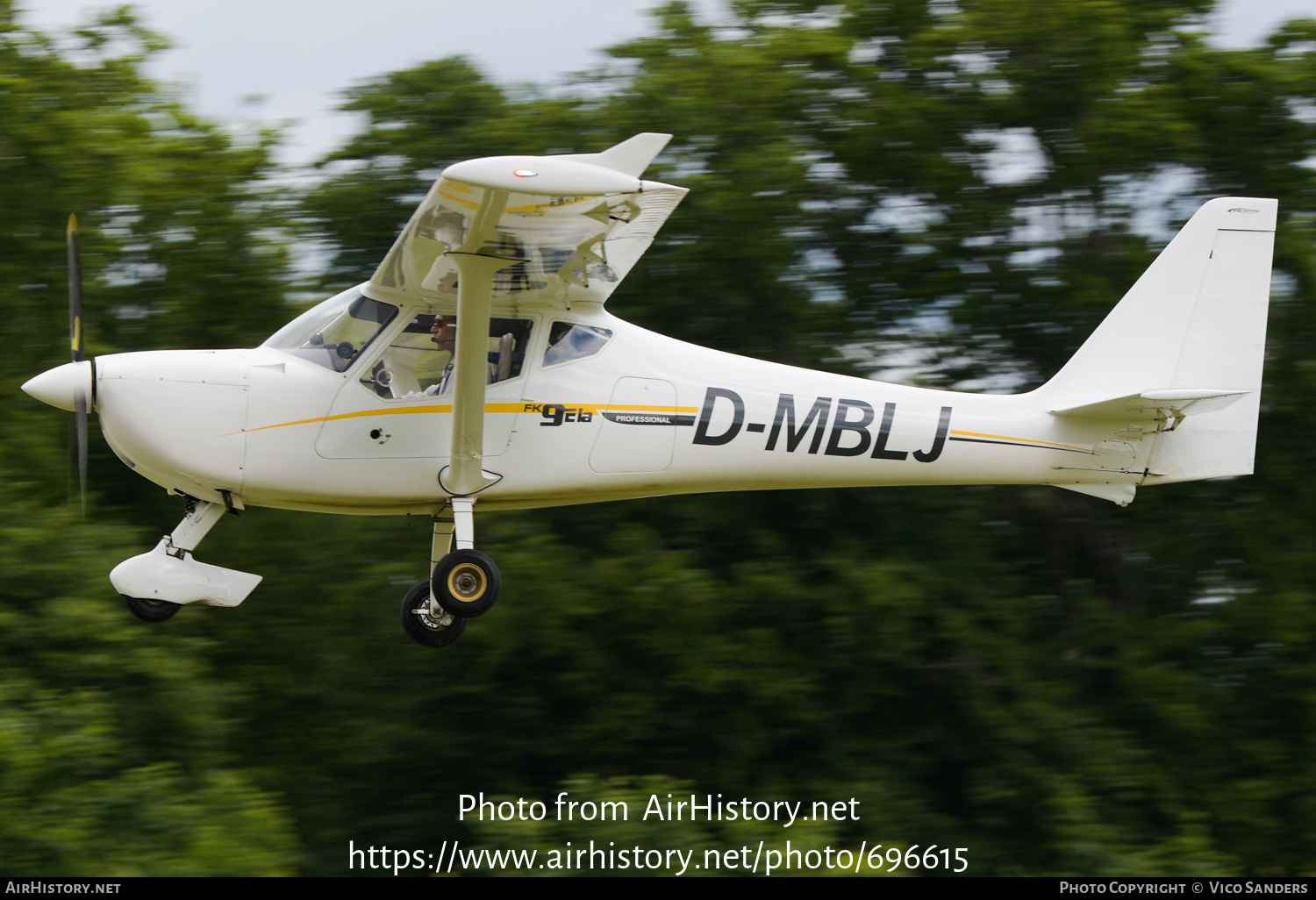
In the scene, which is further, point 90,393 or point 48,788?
point 48,788

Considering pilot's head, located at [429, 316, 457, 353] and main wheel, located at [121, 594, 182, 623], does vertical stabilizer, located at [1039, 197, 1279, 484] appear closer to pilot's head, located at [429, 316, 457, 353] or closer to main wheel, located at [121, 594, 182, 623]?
pilot's head, located at [429, 316, 457, 353]

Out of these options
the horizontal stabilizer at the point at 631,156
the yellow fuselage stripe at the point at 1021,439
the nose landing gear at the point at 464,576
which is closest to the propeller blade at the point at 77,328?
the nose landing gear at the point at 464,576

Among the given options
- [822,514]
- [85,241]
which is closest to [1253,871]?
[822,514]

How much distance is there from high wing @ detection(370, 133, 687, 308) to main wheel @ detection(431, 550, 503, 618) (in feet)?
5.06

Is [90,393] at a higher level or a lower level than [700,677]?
higher

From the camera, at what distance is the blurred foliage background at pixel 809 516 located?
14.0 meters

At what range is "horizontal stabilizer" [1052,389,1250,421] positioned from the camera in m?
8.66

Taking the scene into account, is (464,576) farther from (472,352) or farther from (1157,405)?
(1157,405)

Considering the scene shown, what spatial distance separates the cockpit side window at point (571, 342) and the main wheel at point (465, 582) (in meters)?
1.26

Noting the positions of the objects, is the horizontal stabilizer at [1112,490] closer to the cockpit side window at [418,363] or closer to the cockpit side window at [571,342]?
the cockpit side window at [571,342]

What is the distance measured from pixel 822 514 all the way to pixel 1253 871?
597 centimetres

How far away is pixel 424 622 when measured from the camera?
9.09 m
